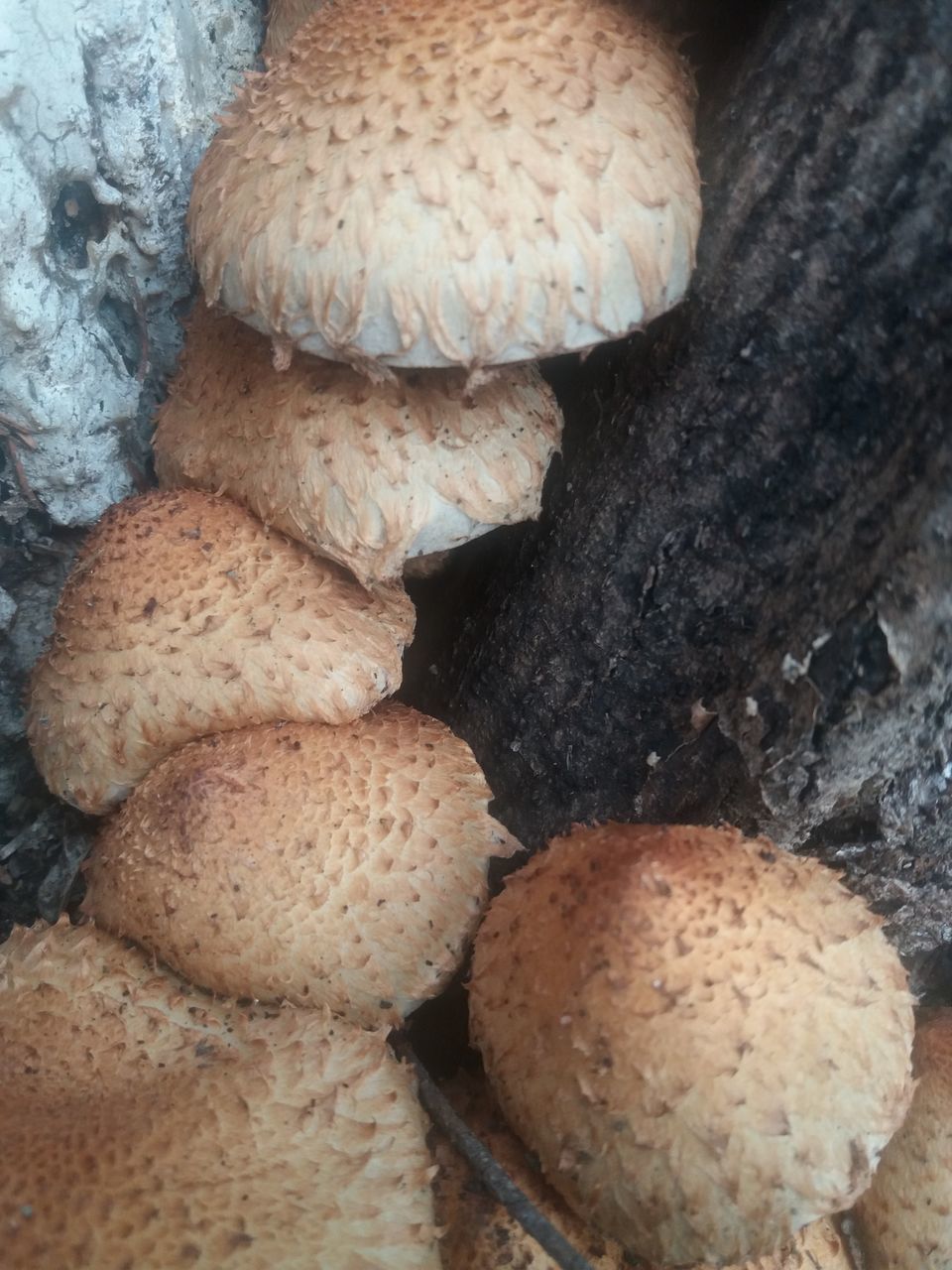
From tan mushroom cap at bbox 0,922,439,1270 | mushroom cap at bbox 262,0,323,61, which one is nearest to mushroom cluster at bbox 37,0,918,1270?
tan mushroom cap at bbox 0,922,439,1270

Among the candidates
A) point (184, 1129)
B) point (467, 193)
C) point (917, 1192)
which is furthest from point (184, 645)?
point (917, 1192)

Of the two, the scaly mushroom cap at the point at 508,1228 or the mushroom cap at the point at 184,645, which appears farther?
the mushroom cap at the point at 184,645

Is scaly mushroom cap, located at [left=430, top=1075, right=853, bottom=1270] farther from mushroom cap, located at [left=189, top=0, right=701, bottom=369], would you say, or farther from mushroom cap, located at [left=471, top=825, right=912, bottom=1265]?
mushroom cap, located at [left=189, top=0, right=701, bottom=369]

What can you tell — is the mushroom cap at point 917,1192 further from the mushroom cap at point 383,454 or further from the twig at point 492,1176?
the mushroom cap at point 383,454

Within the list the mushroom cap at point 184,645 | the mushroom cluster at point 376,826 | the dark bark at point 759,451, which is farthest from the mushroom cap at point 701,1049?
the mushroom cap at point 184,645

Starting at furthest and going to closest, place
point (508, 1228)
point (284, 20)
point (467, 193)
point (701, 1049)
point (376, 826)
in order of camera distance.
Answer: point (284, 20) → point (376, 826) → point (508, 1228) → point (467, 193) → point (701, 1049)

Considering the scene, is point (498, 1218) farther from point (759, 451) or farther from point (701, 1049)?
point (759, 451)
